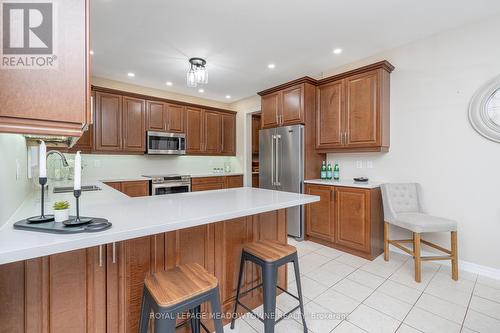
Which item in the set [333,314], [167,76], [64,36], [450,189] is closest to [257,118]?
[167,76]

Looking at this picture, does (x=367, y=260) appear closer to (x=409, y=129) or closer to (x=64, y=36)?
(x=409, y=129)

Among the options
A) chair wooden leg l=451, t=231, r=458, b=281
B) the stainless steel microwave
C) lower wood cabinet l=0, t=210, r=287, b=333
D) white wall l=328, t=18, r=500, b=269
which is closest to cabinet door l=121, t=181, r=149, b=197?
the stainless steel microwave

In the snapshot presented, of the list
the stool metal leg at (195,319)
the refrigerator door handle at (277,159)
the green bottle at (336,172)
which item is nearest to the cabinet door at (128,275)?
the stool metal leg at (195,319)

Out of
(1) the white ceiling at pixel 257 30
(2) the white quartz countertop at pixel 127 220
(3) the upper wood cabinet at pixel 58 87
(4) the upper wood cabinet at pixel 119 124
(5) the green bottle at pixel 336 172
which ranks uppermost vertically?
(1) the white ceiling at pixel 257 30

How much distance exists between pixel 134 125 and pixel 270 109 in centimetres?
242

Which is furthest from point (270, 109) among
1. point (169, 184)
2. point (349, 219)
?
point (169, 184)

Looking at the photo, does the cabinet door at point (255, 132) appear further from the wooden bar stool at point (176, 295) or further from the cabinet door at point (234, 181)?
the wooden bar stool at point (176, 295)

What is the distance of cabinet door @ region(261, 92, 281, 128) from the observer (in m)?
3.90

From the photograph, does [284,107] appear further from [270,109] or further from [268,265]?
[268,265]

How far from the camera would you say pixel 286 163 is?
3.67 meters

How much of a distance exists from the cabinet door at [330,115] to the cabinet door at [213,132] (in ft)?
7.91

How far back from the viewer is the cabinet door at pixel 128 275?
1232 mm

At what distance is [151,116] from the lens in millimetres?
4355

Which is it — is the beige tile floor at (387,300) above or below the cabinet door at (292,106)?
below
